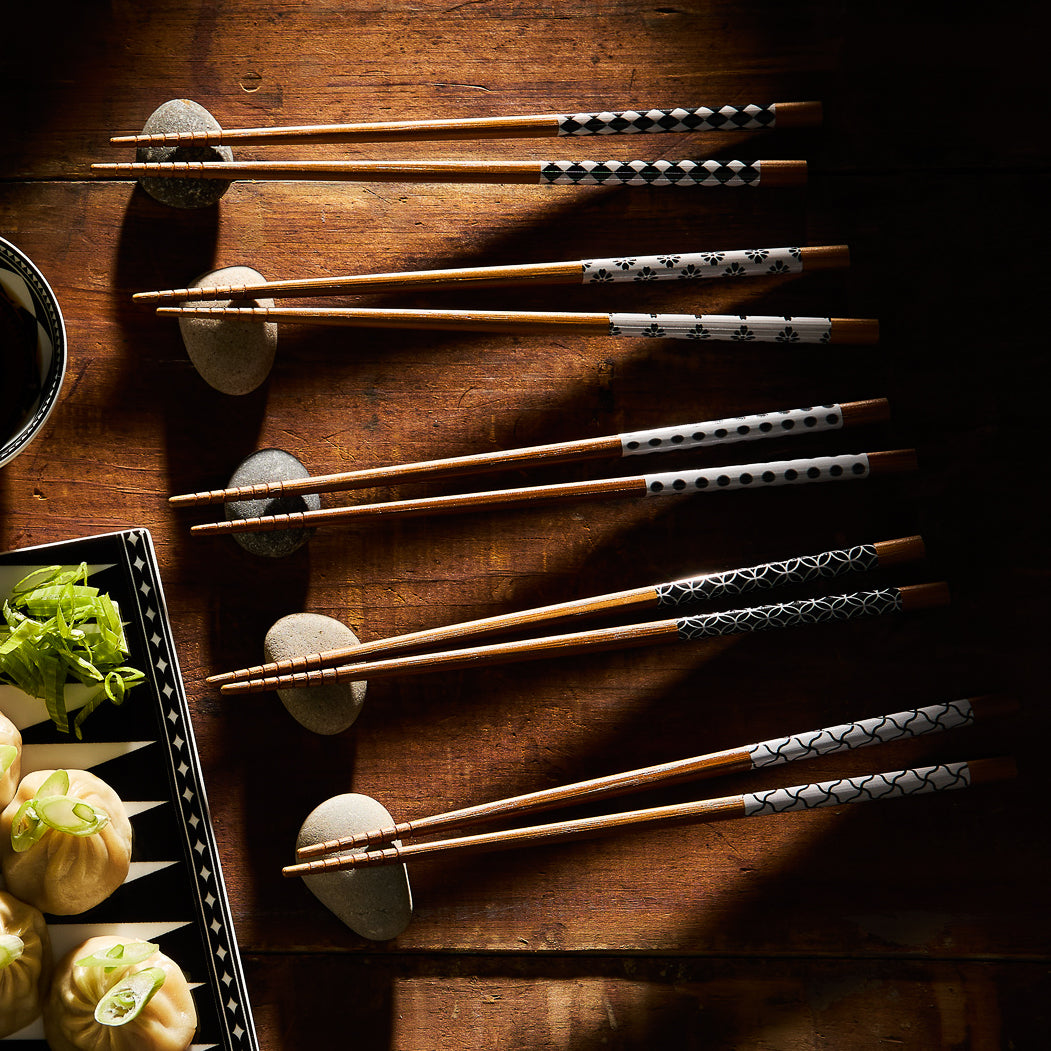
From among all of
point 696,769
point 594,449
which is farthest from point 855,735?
point 594,449

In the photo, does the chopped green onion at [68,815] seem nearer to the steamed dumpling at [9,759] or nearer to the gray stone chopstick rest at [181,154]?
the steamed dumpling at [9,759]

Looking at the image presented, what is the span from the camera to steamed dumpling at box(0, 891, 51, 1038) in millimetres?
809

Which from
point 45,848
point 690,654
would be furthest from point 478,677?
point 45,848

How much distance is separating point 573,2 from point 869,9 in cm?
31

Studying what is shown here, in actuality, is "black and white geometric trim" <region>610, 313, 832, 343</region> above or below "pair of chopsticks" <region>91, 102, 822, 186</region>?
below

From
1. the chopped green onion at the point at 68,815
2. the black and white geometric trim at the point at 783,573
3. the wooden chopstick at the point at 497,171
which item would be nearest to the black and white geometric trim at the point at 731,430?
the black and white geometric trim at the point at 783,573

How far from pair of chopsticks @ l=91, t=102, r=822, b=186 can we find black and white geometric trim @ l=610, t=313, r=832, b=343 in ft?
0.47

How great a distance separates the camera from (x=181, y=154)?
0.94m

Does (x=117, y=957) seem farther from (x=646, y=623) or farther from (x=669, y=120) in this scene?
(x=669, y=120)

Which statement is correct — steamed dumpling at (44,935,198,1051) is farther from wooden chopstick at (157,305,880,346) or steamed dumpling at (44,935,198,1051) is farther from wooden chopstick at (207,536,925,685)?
wooden chopstick at (157,305,880,346)

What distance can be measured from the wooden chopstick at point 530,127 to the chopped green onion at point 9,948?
0.73m

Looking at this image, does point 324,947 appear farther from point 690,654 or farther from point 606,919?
point 690,654

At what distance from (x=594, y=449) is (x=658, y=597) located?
6.1 inches

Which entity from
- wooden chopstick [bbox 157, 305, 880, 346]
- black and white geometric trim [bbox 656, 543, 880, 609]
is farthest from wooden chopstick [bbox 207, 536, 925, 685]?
wooden chopstick [bbox 157, 305, 880, 346]
